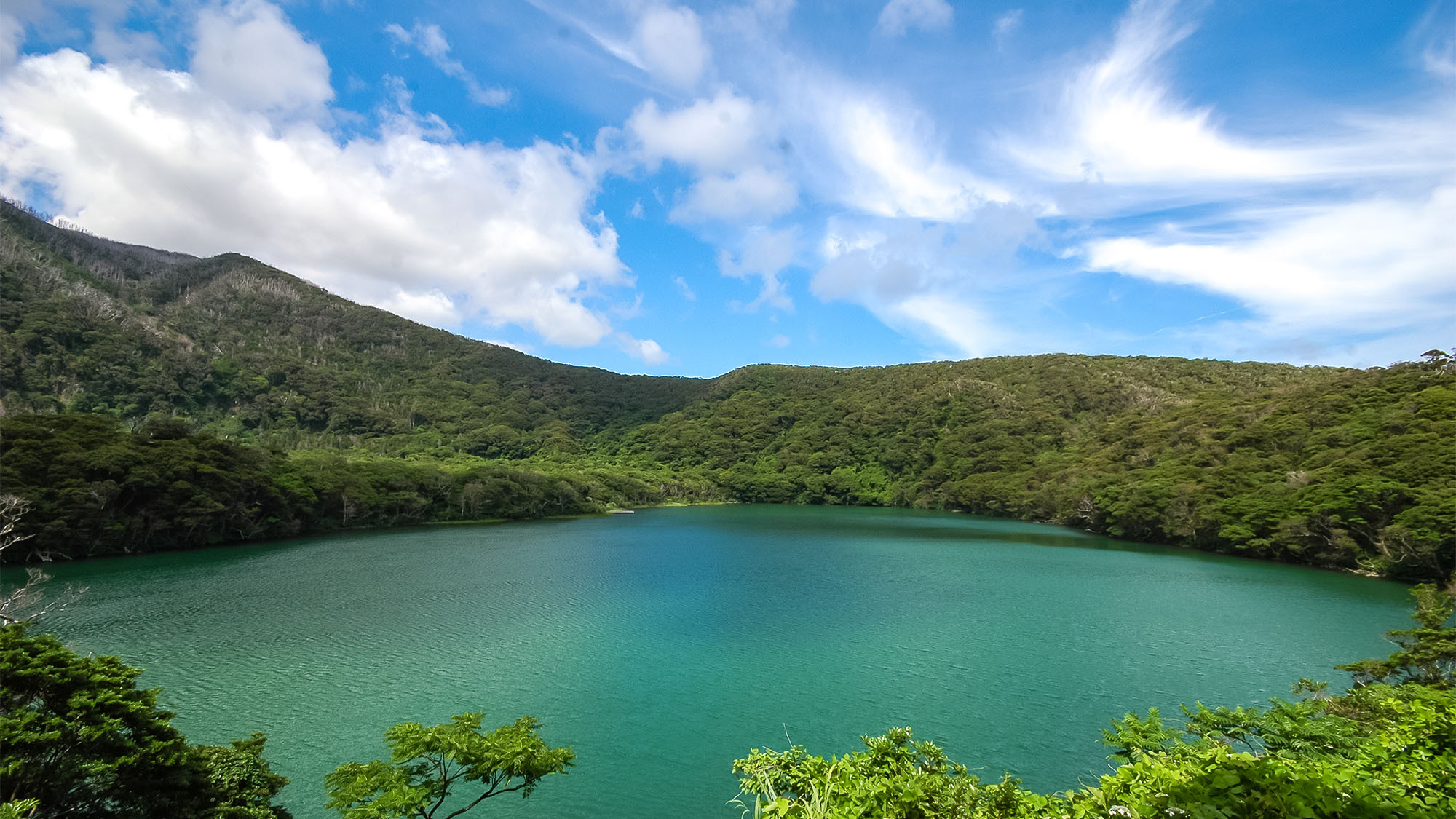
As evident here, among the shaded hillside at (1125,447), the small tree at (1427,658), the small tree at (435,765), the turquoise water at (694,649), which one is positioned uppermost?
the shaded hillside at (1125,447)

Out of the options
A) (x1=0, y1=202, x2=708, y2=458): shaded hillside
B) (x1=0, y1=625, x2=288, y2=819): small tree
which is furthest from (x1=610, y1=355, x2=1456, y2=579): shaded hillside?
(x1=0, y1=625, x2=288, y2=819): small tree

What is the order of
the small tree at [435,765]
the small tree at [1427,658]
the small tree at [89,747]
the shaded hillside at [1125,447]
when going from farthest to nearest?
the shaded hillside at [1125,447] < the small tree at [1427,658] < the small tree at [435,765] < the small tree at [89,747]

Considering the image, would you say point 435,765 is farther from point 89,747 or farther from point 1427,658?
point 1427,658

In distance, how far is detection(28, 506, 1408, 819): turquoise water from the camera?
42.5ft

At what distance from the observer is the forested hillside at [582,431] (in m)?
34.8

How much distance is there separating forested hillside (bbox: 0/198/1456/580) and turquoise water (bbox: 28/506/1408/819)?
5.46 m

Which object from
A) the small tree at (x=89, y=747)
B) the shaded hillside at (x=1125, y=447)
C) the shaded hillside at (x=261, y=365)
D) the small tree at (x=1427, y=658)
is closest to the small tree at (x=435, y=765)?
the small tree at (x=89, y=747)

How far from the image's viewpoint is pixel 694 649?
64.5ft

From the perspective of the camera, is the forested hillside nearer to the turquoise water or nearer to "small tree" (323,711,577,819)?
the turquoise water

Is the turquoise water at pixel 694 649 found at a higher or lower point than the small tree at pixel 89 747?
lower

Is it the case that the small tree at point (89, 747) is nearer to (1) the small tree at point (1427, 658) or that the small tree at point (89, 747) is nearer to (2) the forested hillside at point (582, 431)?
(1) the small tree at point (1427, 658)

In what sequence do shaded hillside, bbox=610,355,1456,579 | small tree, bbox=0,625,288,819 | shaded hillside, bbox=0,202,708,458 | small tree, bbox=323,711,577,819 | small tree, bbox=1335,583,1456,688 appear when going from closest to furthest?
small tree, bbox=0,625,288,819 < small tree, bbox=323,711,577,819 < small tree, bbox=1335,583,1456,688 < shaded hillside, bbox=610,355,1456,579 < shaded hillside, bbox=0,202,708,458

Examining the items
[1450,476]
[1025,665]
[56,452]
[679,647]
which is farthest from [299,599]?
[1450,476]

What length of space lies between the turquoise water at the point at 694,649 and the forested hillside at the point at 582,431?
5.46 metres
